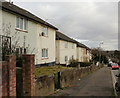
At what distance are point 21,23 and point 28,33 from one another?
1.63 m

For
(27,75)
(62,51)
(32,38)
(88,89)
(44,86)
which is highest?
(32,38)

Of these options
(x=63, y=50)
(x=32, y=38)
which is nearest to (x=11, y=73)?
(x=32, y=38)

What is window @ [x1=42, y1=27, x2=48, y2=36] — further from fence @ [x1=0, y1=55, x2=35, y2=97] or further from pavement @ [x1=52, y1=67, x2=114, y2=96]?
fence @ [x1=0, y1=55, x2=35, y2=97]

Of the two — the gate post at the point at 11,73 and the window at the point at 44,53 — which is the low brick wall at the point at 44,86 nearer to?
the gate post at the point at 11,73

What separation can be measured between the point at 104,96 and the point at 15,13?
34.4 feet

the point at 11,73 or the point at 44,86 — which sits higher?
the point at 11,73

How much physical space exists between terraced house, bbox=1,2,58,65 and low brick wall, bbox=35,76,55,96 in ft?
10.9

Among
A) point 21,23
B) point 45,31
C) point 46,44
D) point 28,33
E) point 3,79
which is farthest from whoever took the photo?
point 46,44

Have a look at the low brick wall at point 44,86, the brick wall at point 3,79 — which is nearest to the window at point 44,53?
the low brick wall at point 44,86

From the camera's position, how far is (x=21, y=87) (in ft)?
22.8

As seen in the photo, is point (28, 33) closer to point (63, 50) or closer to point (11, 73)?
point (11, 73)

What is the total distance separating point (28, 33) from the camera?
18.6 meters

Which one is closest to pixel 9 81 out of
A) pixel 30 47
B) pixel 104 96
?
pixel 104 96

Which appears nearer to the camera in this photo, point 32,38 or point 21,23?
point 21,23
